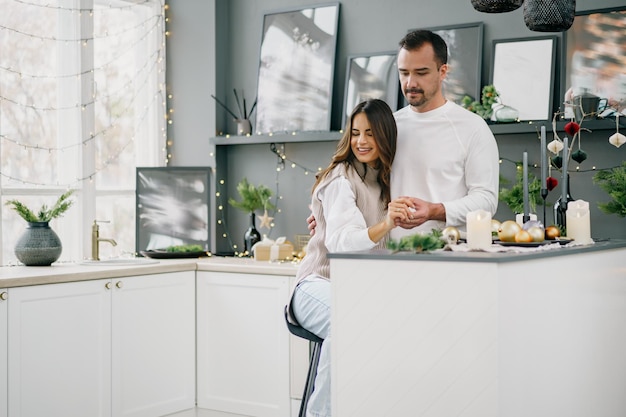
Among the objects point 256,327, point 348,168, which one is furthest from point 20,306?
point 348,168

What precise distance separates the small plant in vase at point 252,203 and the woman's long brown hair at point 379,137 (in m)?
1.93

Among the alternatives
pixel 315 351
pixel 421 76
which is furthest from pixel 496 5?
pixel 315 351

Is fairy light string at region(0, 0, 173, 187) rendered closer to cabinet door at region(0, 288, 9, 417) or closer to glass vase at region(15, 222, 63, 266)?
glass vase at region(15, 222, 63, 266)

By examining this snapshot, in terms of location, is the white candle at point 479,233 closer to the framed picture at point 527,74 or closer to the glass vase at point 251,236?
the framed picture at point 527,74

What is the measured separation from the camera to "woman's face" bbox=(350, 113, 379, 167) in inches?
130

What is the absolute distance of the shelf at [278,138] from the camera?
5.05 meters

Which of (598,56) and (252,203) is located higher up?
(598,56)

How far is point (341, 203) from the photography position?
316 centimetres

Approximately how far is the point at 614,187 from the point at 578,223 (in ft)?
Answer: 3.57

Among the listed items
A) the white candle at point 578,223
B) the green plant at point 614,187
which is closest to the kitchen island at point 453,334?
the white candle at point 578,223

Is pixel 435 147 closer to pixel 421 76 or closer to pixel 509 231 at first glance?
pixel 421 76

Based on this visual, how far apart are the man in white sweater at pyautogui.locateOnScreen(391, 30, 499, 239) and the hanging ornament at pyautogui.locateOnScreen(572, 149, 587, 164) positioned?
0.91 m

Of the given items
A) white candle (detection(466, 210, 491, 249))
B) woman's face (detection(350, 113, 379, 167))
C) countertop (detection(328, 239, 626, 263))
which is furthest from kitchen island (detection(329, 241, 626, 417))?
woman's face (detection(350, 113, 379, 167))

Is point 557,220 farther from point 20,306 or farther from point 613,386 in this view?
point 20,306
